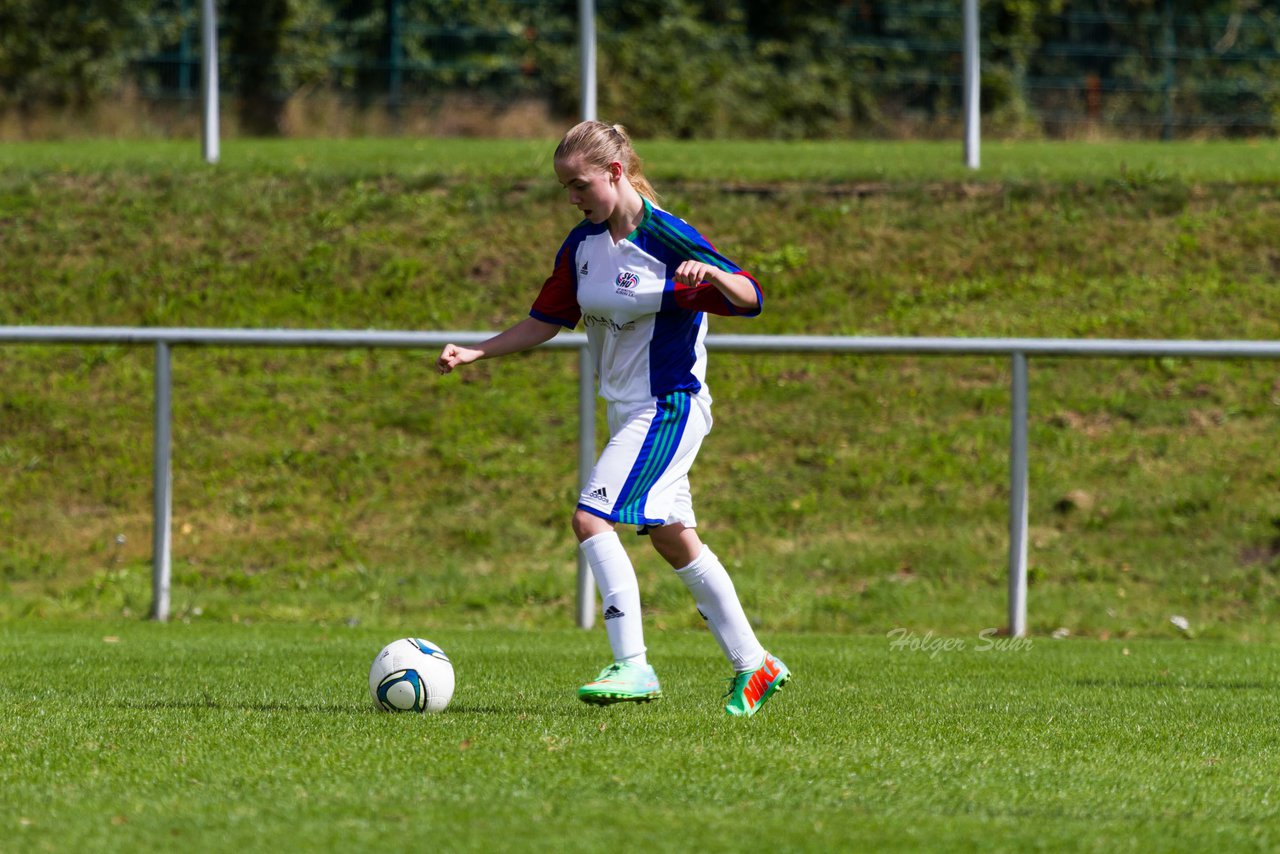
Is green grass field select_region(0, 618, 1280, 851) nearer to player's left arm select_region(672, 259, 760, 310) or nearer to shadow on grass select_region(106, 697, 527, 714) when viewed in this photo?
shadow on grass select_region(106, 697, 527, 714)

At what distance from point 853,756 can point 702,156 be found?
37.9 feet

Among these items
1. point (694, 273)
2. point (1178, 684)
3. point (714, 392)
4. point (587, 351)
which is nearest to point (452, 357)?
point (694, 273)

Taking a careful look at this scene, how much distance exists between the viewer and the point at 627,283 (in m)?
5.29

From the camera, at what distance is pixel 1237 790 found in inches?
163

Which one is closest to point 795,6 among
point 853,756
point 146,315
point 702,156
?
point 702,156

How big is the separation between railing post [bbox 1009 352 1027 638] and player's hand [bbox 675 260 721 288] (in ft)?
14.7

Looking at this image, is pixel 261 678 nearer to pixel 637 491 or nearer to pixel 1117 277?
pixel 637 491

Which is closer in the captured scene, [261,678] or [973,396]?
[261,678]

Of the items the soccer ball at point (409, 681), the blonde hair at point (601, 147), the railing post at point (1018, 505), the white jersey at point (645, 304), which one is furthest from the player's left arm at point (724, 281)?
the railing post at point (1018, 505)

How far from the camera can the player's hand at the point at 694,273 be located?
16.2 ft

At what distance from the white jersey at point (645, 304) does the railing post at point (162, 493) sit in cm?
452

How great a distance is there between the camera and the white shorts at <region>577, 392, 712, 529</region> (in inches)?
209

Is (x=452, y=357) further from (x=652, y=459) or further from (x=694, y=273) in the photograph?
(x=694, y=273)

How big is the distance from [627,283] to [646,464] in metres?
0.58
